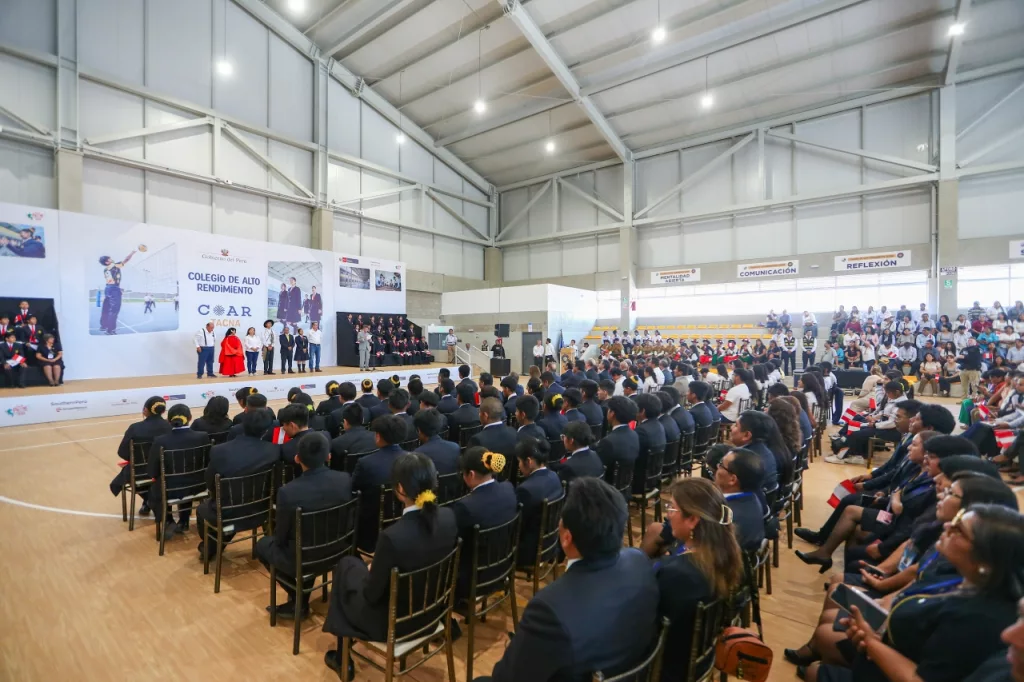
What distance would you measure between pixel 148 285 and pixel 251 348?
2.56m

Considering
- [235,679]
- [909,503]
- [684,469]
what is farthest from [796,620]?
[235,679]

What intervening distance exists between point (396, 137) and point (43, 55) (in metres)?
9.77

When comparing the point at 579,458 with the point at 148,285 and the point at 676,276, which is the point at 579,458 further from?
the point at 676,276

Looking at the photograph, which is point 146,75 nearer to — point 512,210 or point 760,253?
point 512,210

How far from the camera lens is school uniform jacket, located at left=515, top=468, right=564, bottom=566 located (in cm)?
261

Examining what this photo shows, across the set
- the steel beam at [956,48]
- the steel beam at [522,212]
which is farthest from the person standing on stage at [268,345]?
the steel beam at [956,48]

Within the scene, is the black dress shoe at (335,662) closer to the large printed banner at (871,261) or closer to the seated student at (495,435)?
the seated student at (495,435)

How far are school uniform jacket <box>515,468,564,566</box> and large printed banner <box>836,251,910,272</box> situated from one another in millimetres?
16062

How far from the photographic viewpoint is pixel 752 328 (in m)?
16.0

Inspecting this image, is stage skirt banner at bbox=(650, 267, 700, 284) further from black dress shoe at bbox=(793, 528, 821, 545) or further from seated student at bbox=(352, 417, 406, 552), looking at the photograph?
seated student at bbox=(352, 417, 406, 552)

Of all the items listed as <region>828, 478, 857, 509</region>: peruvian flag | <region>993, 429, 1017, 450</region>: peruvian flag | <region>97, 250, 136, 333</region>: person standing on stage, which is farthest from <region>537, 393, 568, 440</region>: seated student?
<region>97, 250, 136, 333</region>: person standing on stage

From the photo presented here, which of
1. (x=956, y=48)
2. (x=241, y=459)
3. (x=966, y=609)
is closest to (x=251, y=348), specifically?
(x=241, y=459)

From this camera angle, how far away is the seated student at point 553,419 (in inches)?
169

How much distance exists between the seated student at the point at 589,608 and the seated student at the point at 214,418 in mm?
3402
